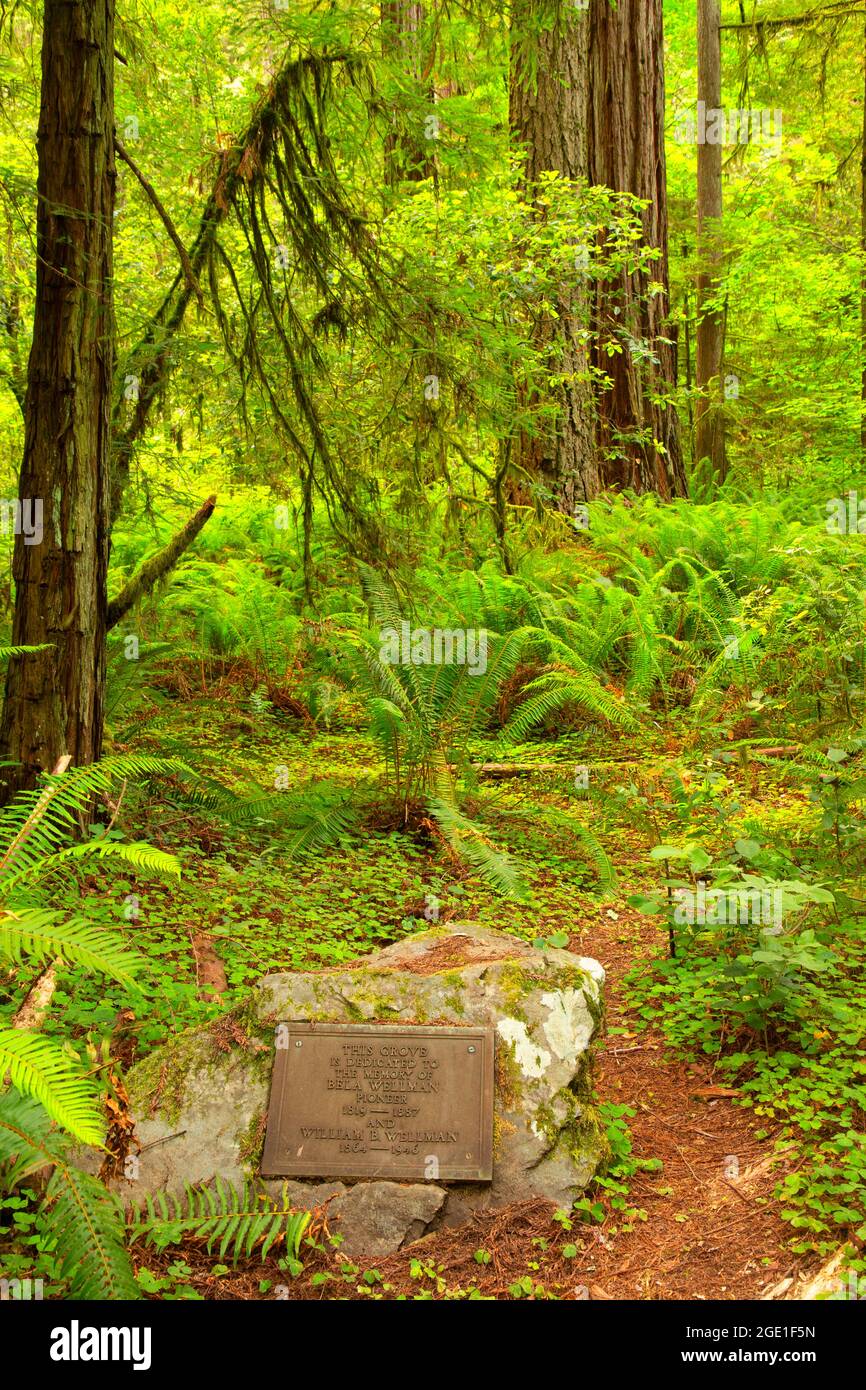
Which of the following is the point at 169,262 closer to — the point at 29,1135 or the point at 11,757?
the point at 11,757

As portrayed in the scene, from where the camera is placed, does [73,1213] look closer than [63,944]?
Yes

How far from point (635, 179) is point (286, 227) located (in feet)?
23.7

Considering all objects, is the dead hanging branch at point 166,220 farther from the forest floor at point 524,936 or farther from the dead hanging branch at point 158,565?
the forest floor at point 524,936

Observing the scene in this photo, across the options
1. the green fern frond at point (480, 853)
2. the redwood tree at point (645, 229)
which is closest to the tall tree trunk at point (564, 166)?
the redwood tree at point (645, 229)

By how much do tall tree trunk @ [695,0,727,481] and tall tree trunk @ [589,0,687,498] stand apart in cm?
137

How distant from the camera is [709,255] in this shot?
12859 millimetres

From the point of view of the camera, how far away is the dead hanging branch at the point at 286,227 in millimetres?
4675

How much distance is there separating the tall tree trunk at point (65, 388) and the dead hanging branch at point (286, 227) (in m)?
0.54

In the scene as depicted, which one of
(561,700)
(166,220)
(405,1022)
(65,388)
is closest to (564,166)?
(561,700)

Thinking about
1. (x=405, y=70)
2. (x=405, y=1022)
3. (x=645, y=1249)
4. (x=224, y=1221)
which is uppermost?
(x=405, y=70)

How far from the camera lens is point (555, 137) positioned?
945 centimetres

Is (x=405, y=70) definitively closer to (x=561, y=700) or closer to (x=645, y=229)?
(x=561, y=700)

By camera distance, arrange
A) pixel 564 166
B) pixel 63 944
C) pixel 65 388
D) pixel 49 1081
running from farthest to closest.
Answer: pixel 564 166 < pixel 65 388 < pixel 63 944 < pixel 49 1081
